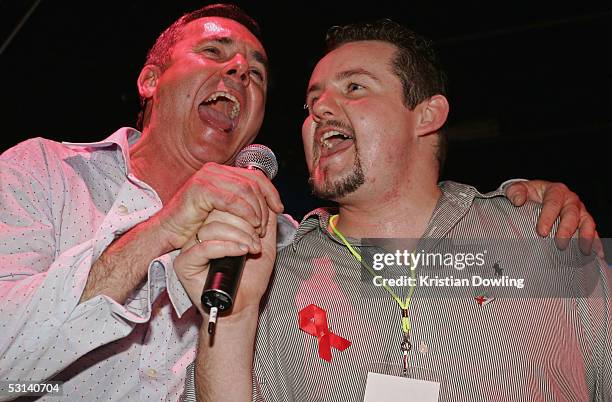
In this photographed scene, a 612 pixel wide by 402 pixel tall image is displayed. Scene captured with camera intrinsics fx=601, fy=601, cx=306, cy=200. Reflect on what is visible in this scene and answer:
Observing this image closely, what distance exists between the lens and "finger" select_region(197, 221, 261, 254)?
1.53 meters

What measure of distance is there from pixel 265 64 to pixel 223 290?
166 cm

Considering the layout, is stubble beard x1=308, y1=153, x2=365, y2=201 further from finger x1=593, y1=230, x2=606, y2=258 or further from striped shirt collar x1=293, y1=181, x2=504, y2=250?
finger x1=593, y1=230, x2=606, y2=258

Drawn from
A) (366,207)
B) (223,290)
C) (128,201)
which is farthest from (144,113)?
(223,290)

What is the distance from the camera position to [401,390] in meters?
1.81

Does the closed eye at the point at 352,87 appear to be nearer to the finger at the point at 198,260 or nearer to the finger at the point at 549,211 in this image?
the finger at the point at 549,211

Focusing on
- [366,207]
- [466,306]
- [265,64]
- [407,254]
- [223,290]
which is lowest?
[223,290]

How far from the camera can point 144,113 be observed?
2885 millimetres

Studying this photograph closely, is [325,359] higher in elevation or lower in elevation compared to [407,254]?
lower

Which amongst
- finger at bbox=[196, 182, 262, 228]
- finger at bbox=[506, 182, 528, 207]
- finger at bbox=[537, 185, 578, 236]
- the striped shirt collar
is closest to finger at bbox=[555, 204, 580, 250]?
finger at bbox=[537, 185, 578, 236]

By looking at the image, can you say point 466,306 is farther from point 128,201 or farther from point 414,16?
point 414,16

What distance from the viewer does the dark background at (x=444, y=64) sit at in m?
3.50

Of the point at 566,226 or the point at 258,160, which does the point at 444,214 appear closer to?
the point at 566,226

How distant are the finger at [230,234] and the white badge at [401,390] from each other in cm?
62

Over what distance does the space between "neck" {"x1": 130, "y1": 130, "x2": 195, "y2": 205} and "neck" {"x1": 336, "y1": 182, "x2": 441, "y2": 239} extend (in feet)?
2.44
